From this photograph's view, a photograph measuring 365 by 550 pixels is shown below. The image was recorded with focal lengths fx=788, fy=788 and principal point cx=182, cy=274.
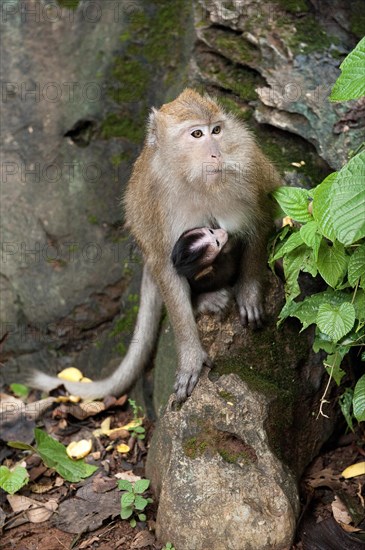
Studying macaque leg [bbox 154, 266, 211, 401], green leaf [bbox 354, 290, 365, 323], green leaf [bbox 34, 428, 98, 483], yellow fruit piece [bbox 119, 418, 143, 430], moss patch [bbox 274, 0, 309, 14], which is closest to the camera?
green leaf [bbox 354, 290, 365, 323]

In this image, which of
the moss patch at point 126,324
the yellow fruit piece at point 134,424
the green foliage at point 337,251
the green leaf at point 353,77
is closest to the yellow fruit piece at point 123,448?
the yellow fruit piece at point 134,424

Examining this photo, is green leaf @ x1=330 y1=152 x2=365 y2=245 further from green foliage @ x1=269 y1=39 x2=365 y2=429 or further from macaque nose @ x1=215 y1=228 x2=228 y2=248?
macaque nose @ x1=215 y1=228 x2=228 y2=248

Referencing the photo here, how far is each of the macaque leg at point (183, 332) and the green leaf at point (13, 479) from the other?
1026 millimetres

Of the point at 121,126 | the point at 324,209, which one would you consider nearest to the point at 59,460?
the point at 324,209

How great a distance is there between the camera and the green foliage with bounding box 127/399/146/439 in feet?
15.9

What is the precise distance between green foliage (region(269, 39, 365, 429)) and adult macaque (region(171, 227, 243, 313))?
14.1 inches

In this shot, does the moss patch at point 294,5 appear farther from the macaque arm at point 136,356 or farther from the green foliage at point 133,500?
the green foliage at point 133,500

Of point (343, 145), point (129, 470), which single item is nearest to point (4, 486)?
point (129, 470)

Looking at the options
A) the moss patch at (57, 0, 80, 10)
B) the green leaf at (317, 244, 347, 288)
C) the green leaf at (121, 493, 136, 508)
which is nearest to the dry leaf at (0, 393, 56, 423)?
the green leaf at (121, 493, 136, 508)

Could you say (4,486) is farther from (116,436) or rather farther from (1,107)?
(1,107)

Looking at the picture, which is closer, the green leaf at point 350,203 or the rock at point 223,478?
the green leaf at point 350,203

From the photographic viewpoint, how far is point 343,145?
15.6 ft

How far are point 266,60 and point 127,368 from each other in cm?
221

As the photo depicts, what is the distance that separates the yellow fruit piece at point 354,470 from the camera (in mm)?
4352
